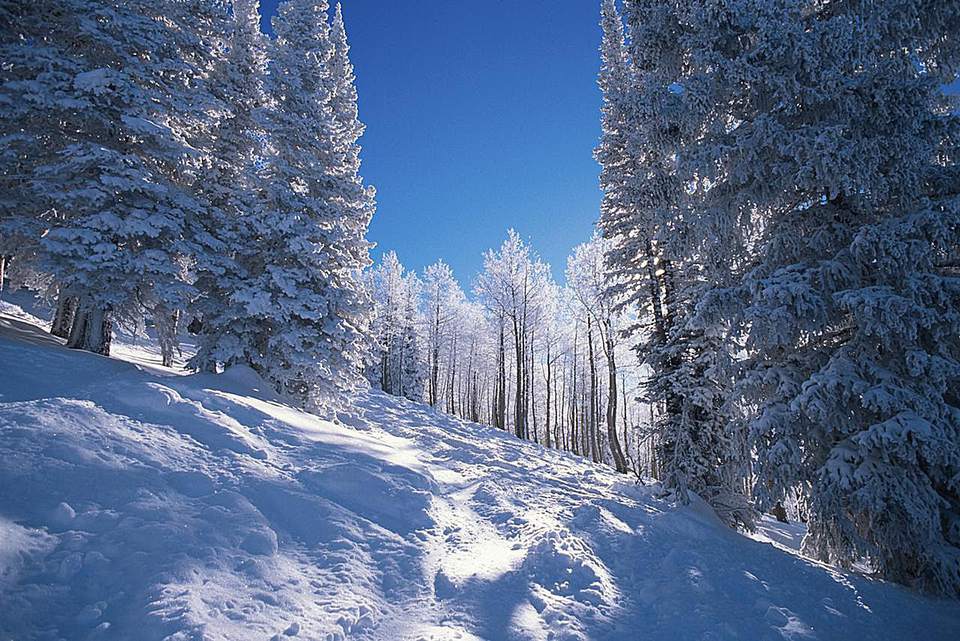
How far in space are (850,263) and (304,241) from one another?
36.2 feet

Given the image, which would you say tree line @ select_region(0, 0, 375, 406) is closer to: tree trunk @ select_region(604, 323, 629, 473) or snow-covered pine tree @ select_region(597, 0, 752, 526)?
snow-covered pine tree @ select_region(597, 0, 752, 526)

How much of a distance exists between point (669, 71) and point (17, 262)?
15.0m

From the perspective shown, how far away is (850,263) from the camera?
640 cm

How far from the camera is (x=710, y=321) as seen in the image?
706 cm

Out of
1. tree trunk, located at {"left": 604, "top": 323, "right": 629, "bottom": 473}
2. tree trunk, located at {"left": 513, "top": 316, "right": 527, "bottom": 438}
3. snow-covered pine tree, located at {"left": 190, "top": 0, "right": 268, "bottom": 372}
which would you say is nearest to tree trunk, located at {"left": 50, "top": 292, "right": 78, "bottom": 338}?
snow-covered pine tree, located at {"left": 190, "top": 0, "right": 268, "bottom": 372}

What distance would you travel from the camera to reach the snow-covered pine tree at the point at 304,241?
1039cm

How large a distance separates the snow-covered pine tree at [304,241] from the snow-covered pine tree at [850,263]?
8682 mm

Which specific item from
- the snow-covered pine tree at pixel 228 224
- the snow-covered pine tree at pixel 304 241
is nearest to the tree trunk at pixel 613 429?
the snow-covered pine tree at pixel 304 241

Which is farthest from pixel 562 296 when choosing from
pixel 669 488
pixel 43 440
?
pixel 43 440

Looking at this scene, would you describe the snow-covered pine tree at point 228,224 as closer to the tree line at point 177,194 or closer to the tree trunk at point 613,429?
the tree line at point 177,194

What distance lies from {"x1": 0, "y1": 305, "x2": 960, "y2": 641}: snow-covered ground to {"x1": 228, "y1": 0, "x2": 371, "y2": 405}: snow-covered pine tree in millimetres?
3106

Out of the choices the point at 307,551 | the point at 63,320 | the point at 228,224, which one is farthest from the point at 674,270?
the point at 63,320

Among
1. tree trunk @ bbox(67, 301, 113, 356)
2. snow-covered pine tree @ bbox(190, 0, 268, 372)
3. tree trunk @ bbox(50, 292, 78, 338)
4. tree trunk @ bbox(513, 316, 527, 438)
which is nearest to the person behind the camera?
tree trunk @ bbox(67, 301, 113, 356)

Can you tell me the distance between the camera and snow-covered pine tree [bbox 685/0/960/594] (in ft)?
18.2
